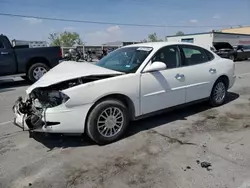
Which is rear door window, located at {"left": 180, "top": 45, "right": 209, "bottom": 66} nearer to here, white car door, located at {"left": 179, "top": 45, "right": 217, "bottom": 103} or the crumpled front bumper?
white car door, located at {"left": 179, "top": 45, "right": 217, "bottom": 103}

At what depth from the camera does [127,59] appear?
5.00m

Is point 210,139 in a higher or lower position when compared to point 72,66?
→ lower

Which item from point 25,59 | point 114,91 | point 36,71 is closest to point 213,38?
point 36,71

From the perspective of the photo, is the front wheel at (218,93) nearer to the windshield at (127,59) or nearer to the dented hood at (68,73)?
the windshield at (127,59)

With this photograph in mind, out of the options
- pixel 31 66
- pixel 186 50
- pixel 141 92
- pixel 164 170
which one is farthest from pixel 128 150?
pixel 31 66

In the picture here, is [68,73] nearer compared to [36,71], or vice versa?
[68,73]

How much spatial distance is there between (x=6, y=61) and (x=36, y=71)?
3.74 ft

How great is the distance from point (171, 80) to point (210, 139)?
4.16 ft

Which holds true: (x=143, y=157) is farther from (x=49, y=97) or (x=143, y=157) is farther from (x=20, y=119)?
(x=20, y=119)

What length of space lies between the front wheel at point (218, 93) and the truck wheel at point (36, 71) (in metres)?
6.98

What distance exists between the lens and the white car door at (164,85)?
→ 15.1 feet

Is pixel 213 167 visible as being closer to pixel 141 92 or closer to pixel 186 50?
pixel 141 92

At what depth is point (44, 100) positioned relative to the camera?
13.7ft

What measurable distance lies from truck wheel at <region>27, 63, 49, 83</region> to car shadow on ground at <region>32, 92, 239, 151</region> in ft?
20.4
